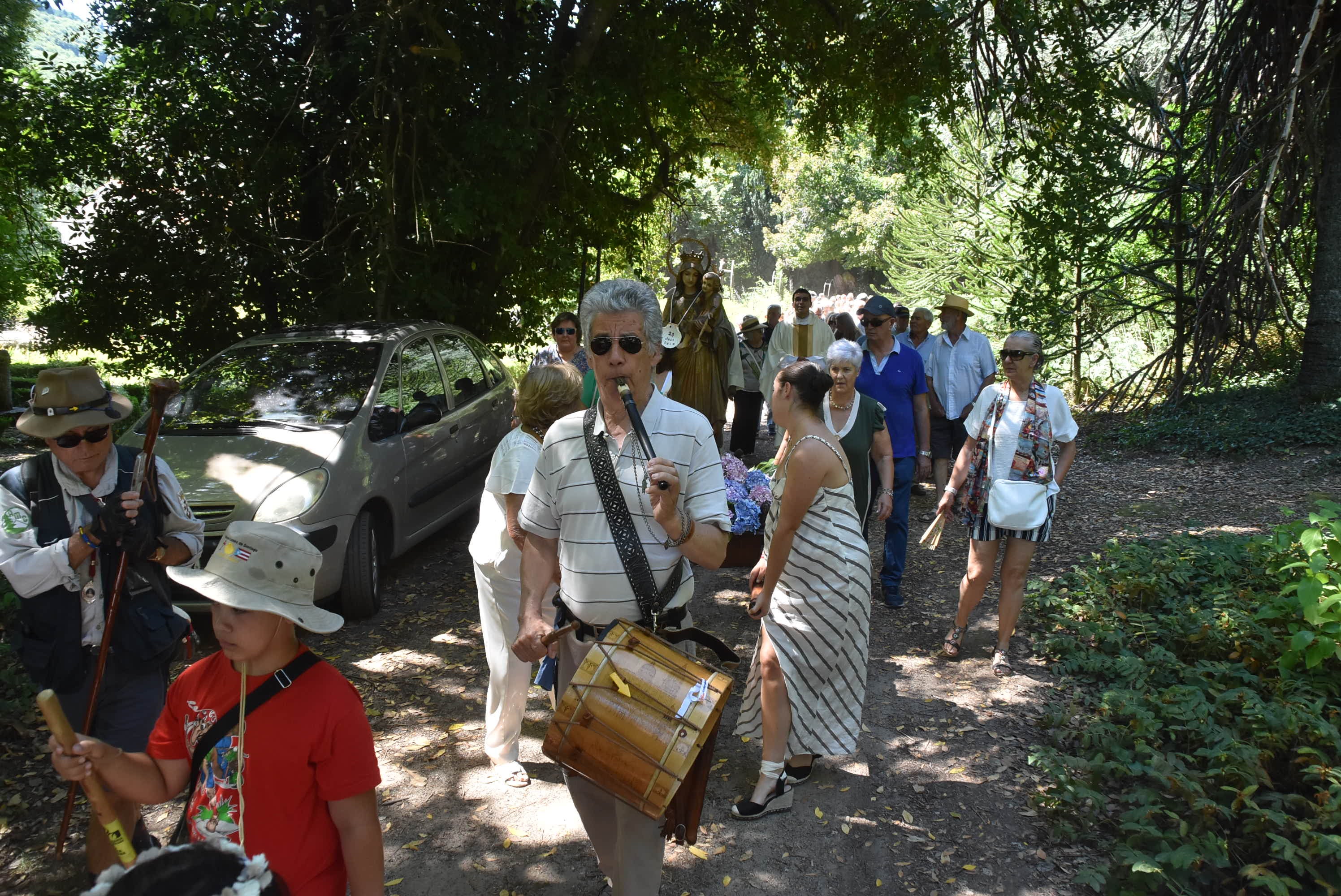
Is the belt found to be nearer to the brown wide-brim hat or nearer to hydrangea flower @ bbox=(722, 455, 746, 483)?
the brown wide-brim hat

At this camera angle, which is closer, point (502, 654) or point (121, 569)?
point (121, 569)

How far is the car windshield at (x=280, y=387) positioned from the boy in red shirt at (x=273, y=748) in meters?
4.22

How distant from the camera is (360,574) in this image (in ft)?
19.3

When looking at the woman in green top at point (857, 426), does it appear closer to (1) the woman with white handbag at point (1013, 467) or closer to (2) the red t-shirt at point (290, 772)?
(1) the woman with white handbag at point (1013, 467)

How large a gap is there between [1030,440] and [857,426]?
2.98ft

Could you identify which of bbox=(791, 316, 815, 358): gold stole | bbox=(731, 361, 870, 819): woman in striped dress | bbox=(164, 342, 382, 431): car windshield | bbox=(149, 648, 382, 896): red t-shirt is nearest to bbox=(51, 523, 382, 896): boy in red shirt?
bbox=(149, 648, 382, 896): red t-shirt

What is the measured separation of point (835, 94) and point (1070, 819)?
8.96 m

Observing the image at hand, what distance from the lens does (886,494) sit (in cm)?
541

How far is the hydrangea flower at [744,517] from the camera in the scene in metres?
5.79

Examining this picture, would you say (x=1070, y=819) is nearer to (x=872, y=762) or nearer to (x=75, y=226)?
(x=872, y=762)

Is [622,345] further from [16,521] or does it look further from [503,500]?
[16,521]

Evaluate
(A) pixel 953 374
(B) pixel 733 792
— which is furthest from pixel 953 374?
(B) pixel 733 792

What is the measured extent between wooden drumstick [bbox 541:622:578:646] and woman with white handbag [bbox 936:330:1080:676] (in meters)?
2.94

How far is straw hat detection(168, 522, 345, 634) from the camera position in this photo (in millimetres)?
2020
